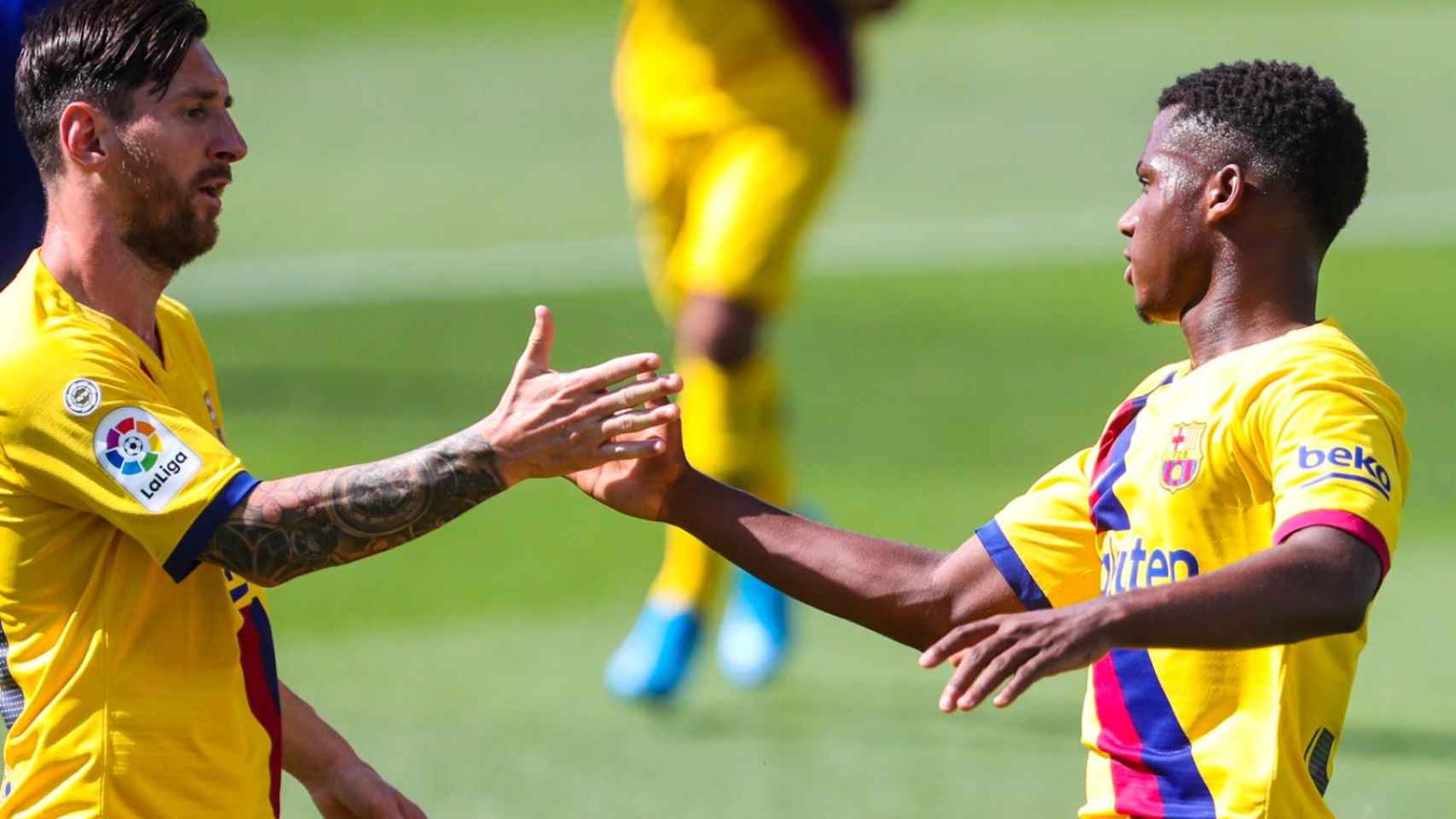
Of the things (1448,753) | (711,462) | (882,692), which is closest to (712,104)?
(711,462)

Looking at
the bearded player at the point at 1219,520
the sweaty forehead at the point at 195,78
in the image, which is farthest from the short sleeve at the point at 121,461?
the bearded player at the point at 1219,520

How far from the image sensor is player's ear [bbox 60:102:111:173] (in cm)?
363

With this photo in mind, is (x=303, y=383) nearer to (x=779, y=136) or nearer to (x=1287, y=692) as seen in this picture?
(x=779, y=136)

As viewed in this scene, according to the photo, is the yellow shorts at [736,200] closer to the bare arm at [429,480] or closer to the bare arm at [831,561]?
the bare arm at [831,561]

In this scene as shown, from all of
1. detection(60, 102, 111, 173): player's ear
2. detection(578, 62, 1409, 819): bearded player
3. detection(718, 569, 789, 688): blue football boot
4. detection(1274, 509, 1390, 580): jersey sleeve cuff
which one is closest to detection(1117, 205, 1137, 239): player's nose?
detection(578, 62, 1409, 819): bearded player

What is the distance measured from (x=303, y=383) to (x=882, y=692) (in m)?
5.81

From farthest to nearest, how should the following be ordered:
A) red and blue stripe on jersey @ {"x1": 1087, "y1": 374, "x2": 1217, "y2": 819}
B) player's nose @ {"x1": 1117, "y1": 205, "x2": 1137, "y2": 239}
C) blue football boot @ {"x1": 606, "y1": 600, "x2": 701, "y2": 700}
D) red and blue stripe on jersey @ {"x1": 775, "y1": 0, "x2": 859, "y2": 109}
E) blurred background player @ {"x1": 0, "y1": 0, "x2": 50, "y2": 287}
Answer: red and blue stripe on jersey @ {"x1": 775, "y1": 0, "x2": 859, "y2": 109} < blue football boot @ {"x1": 606, "y1": 600, "x2": 701, "y2": 700} < blurred background player @ {"x1": 0, "y1": 0, "x2": 50, "y2": 287} < player's nose @ {"x1": 1117, "y1": 205, "x2": 1137, "y2": 239} < red and blue stripe on jersey @ {"x1": 1087, "y1": 374, "x2": 1217, "y2": 819}

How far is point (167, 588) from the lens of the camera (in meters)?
3.58

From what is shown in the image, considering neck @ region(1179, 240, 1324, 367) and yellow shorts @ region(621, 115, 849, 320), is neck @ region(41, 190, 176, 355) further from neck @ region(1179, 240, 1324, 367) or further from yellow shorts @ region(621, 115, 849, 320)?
yellow shorts @ region(621, 115, 849, 320)

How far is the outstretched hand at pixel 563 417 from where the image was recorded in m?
3.61

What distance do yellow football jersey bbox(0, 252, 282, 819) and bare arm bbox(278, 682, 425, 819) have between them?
37 centimetres

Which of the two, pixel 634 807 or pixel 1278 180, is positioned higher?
pixel 1278 180

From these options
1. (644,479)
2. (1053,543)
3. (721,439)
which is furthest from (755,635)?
(1053,543)

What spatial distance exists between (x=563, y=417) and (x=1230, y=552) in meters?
1.03
